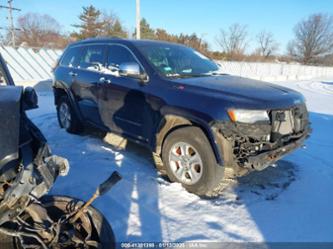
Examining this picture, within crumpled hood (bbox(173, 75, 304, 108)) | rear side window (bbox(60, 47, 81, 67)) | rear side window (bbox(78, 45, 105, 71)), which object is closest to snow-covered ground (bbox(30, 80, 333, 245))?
crumpled hood (bbox(173, 75, 304, 108))

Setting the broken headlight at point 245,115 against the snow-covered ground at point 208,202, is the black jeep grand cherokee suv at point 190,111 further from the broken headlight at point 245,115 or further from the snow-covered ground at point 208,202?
the snow-covered ground at point 208,202

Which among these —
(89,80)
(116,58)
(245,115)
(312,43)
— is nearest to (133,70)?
(116,58)

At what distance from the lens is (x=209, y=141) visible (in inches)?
130

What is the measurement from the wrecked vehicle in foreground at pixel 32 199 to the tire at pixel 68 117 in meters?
3.47

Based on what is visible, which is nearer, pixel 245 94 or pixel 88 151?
pixel 245 94

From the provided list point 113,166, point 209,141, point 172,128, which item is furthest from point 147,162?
point 209,141

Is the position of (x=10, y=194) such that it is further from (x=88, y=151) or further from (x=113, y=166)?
(x=88, y=151)

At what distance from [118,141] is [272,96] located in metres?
3.18

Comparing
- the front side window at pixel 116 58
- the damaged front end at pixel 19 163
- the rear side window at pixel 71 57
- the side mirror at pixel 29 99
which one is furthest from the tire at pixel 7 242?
the rear side window at pixel 71 57

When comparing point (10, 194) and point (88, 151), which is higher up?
point (10, 194)

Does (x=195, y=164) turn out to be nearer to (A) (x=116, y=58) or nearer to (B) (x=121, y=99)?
(B) (x=121, y=99)

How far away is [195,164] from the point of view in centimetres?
349

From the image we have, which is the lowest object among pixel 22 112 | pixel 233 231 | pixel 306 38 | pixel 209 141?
pixel 233 231

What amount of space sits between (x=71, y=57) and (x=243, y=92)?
3.86 metres
